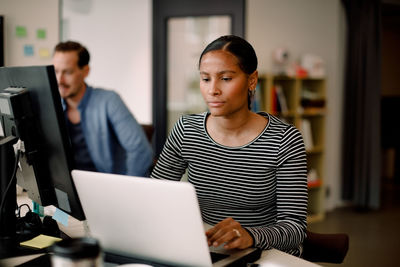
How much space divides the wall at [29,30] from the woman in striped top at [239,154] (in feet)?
6.34

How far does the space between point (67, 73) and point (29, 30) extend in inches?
38.0

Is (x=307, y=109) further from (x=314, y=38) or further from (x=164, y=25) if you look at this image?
(x=164, y=25)

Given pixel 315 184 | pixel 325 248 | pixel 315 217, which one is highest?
pixel 325 248

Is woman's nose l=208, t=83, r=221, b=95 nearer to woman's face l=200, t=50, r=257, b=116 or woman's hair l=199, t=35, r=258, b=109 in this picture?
woman's face l=200, t=50, r=257, b=116

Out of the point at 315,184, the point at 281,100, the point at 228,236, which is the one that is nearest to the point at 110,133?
the point at 228,236

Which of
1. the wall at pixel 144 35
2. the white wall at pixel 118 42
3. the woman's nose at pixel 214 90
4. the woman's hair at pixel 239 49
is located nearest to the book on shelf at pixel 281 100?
the wall at pixel 144 35

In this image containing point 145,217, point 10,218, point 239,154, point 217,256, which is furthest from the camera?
point 239,154

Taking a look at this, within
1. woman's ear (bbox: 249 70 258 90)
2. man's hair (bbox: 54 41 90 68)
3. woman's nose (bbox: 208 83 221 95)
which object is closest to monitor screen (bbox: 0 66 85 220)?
woman's nose (bbox: 208 83 221 95)

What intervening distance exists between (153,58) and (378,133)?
272 cm

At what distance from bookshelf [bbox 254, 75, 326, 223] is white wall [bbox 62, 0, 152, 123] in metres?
1.29

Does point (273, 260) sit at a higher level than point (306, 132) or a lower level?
higher

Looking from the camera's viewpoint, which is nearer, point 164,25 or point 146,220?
point 146,220

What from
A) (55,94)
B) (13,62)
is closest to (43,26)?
(13,62)

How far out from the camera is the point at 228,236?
1148mm
